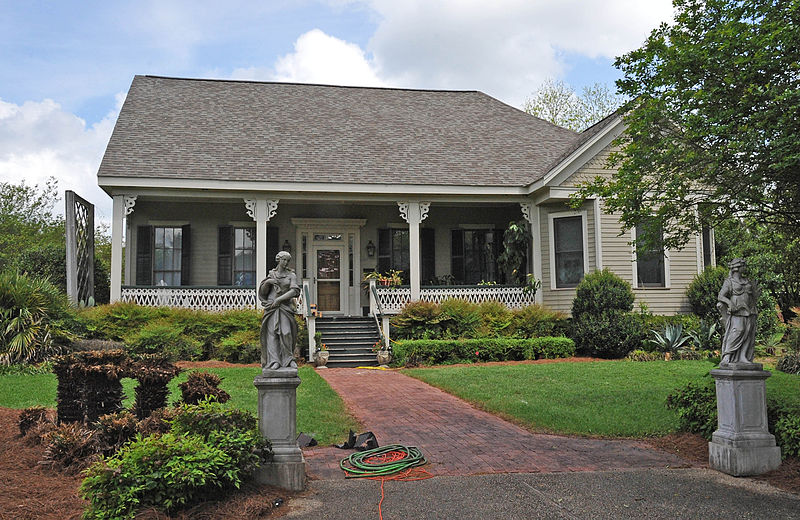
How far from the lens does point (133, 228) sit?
1691cm

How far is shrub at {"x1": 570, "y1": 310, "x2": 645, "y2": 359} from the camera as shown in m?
14.9

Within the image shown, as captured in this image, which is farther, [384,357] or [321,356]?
[384,357]

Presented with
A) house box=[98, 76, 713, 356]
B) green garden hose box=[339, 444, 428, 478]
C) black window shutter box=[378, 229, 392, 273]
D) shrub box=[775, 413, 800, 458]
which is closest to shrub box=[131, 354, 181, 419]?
green garden hose box=[339, 444, 428, 478]

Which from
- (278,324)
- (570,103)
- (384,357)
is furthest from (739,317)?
(570,103)

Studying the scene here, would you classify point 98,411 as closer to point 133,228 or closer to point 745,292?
point 745,292

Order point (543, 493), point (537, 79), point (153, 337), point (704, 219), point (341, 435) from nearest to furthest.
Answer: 1. point (543, 493)
2. point (341, 435)
3. point (704, 219)
4. point (153, 337)
5. point (537, 79)

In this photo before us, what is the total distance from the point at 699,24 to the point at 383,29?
32.2ft

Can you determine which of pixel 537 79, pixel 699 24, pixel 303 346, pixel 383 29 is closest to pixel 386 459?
pixel 699 24

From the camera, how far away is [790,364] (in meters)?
12.1

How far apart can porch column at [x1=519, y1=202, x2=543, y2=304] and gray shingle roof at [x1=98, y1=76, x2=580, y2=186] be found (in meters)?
0.67

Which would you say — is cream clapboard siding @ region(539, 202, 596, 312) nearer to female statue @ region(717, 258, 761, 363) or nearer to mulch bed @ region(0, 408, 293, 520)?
female statue @ region(717, 258, 761, 363)

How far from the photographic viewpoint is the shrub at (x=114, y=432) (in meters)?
5.61

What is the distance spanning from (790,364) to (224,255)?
1330 cm

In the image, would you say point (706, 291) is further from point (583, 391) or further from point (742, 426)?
point (742, 426)
